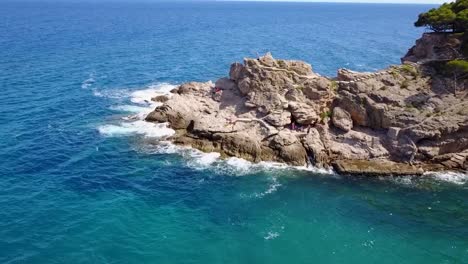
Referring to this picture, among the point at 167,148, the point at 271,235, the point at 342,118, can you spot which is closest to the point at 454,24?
the point at 342,118

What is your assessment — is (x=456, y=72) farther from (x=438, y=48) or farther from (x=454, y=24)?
(x=454, y=24)

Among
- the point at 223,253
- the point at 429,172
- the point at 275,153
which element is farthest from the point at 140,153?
the point at 429,172

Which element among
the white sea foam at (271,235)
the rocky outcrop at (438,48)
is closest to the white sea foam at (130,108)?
the white sea foam at (271,235)

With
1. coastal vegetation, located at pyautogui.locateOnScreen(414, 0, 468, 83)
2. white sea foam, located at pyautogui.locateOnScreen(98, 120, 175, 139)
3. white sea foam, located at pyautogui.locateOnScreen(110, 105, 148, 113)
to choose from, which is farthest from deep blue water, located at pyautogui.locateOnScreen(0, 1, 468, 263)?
coastal vegetation, located at pyautogui.locateOnScreen(414, 0, 468, 83)

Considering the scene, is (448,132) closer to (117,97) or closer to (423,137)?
(423,137)

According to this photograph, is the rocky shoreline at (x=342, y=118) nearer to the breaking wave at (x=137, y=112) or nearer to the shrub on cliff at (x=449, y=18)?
the shrub on cliff at (x=449, y=18)
